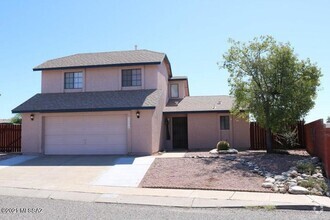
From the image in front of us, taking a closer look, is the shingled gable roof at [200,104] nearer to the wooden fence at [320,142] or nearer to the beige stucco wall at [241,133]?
the beige stucco wall at [241,133]

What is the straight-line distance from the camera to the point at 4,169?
53.3 ft

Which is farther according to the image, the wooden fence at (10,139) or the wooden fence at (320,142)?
the wooden fence at (10,139)

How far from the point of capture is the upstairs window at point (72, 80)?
22297mm

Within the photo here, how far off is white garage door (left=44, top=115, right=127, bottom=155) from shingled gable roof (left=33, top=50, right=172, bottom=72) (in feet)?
11.5

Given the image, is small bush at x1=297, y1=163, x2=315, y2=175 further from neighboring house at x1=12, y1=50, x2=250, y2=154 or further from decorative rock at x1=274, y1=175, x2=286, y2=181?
neighboring house at x1=12, y1=50, x2=250, y2=154

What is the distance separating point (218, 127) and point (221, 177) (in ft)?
33.1

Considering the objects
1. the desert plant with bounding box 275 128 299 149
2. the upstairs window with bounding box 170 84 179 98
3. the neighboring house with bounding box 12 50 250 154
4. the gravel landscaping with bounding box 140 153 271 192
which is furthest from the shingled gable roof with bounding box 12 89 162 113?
the desert plant with bounding box 275 128 299 149

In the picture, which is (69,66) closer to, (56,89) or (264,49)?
(56,89)

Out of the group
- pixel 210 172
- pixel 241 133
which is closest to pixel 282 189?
pixel 210 172

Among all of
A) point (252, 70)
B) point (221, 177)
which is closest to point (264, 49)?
point (252, 70)

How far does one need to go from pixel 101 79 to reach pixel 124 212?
14.3 metres

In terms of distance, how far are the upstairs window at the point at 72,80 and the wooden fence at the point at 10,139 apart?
4751 millimetres

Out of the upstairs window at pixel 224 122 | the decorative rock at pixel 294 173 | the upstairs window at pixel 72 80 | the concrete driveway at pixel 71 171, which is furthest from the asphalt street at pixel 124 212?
the upstairs window at pixel 224 122

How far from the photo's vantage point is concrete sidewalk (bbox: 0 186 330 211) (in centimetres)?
937
